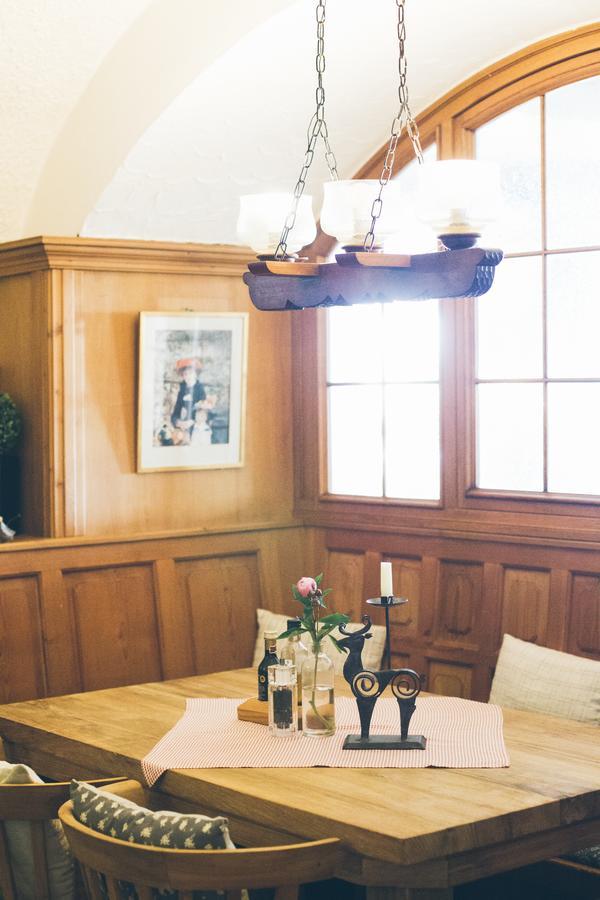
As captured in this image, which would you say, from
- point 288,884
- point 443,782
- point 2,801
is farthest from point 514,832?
point 2,801

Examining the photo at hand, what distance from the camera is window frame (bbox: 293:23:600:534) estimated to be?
15.0 ft

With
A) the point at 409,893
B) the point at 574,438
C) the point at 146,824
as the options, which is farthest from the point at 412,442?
Result: the point at 146,824

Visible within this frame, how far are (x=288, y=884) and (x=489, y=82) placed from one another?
10.8ft

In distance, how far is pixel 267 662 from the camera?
12.0 ft

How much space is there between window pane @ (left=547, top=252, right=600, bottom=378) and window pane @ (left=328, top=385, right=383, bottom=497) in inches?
36.9

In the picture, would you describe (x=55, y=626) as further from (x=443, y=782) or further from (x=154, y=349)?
(x=443, y=782)

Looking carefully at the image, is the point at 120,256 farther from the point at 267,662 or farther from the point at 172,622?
the point at 267,662

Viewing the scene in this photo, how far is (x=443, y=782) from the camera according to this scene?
9.82ft

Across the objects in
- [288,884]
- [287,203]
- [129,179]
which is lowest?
[288,884]

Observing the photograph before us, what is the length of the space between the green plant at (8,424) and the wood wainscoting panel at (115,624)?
554 mm

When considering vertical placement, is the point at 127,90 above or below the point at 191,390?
above

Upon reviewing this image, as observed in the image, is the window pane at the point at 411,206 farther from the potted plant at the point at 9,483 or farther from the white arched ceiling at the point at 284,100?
the potted plant at the point at 9,483

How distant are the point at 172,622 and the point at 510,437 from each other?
1.55 m

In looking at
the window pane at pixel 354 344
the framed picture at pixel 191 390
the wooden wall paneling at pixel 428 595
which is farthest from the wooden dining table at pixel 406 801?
the window pane at pixel 354 344
